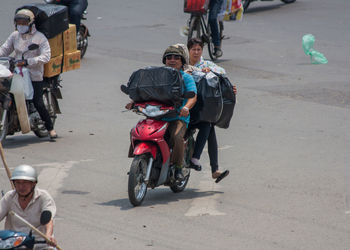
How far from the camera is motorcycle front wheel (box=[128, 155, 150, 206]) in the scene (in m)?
8.00

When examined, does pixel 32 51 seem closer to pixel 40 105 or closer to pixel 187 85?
pixel 40 105

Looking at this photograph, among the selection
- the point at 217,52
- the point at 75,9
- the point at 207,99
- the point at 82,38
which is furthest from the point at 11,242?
the point at 217,52

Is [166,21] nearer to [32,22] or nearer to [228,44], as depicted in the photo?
[228,44]

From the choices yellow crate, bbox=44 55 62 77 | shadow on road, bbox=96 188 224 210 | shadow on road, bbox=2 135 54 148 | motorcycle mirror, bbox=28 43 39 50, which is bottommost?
shadow on road, bbox=2 135 54 148

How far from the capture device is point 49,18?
11.2 metres

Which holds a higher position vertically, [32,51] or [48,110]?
[32,51]

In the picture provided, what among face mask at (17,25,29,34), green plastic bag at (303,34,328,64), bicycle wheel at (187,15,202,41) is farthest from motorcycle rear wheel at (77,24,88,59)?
face mask at (17,25,29,34)

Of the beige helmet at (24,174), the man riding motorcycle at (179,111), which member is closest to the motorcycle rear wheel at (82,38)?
the man riding motorcycle at (179,111)

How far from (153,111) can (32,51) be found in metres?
3.22

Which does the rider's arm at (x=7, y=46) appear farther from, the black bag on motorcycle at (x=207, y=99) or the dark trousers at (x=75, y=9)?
the dark trousers at (x=75, y=9)

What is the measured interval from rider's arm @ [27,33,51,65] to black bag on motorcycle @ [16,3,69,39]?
22 centimetres

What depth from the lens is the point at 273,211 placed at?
8.27 meters

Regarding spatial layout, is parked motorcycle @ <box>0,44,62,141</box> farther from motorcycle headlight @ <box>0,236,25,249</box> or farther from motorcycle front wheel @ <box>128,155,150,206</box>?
motorcycle headlight @ <box>0,236,25,249</box>

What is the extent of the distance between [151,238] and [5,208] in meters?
1.85
